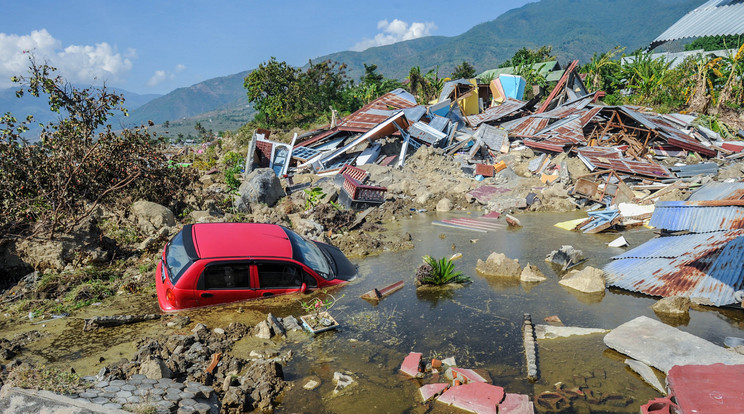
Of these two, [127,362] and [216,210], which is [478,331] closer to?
[127,362]

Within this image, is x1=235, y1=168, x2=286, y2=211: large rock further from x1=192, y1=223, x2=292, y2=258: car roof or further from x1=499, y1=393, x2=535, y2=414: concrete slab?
x1=499, y1=393, x2=535, y2=414: concrete slab

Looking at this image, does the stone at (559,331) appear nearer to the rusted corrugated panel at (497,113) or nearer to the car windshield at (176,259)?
the car windshield at (176,259)

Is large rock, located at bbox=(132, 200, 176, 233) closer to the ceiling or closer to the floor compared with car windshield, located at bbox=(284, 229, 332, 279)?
closer to the ceiling

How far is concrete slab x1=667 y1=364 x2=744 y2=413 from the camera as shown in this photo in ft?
12.4

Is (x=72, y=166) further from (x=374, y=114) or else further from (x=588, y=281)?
(x=374, y=114)

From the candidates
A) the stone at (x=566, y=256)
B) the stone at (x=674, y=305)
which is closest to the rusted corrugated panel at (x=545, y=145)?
the stone at (x=566, y=256)

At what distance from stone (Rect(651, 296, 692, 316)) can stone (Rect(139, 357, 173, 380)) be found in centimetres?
741

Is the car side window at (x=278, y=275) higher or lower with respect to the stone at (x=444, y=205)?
higher

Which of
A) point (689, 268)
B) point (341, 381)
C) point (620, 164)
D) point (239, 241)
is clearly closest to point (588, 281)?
point (689, 268)

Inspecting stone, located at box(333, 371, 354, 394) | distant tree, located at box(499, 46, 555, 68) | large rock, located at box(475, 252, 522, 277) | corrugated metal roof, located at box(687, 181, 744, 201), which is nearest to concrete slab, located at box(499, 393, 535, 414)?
stone, located at box(333, 371, 354, 394)

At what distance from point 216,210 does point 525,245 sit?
888 centimetres

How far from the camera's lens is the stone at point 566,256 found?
9117mm

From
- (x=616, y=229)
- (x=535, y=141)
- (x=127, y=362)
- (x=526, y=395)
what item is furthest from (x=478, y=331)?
(x=535, y=141)

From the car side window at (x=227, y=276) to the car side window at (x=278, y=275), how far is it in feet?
0.69
